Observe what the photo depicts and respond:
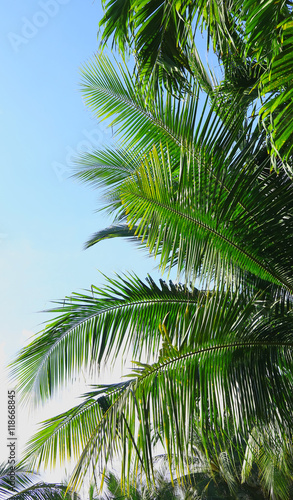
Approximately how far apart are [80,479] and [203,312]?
1310 mm

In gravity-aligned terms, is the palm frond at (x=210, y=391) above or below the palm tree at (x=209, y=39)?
below

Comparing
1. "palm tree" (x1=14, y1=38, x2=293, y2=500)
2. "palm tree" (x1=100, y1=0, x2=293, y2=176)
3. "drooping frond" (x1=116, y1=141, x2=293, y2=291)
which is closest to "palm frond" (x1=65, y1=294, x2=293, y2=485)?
"palm tree" (x1=14, y1=38, x2=293, y2=500)

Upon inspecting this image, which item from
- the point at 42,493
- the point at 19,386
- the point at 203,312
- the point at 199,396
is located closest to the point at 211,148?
the point at 203,312

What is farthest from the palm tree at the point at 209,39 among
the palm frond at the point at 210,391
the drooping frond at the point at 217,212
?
the palm frond at the point at 210,391

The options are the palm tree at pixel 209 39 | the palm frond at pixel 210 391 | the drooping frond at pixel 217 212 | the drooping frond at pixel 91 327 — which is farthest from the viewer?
the drooping frond at pixel 91 327

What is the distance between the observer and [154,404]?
322 cm

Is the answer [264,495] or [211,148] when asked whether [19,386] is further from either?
[264,495]

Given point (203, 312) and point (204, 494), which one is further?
point (204, 494)

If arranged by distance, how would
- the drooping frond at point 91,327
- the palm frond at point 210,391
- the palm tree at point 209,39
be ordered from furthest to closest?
1. the drooping frond at point 91,327
2. the palm frond at point 210,391
3. the palm tree at point 209,39

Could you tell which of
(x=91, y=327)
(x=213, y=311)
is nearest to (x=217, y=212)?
(x=213, y=311)

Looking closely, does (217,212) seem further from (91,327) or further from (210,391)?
(91,327)

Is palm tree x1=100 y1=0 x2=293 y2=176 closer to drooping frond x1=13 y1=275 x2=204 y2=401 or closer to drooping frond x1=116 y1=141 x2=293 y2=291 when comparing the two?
drooping frond x1=116 y1=141 x2=293 y2=291

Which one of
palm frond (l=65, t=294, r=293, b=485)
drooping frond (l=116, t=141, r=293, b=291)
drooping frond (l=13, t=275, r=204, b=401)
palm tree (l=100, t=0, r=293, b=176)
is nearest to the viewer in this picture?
palm tree (l=100, t=0, r=293, b=176)

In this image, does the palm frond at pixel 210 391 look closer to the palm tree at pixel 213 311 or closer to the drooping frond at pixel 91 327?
the palm tree at pixel 213 311
